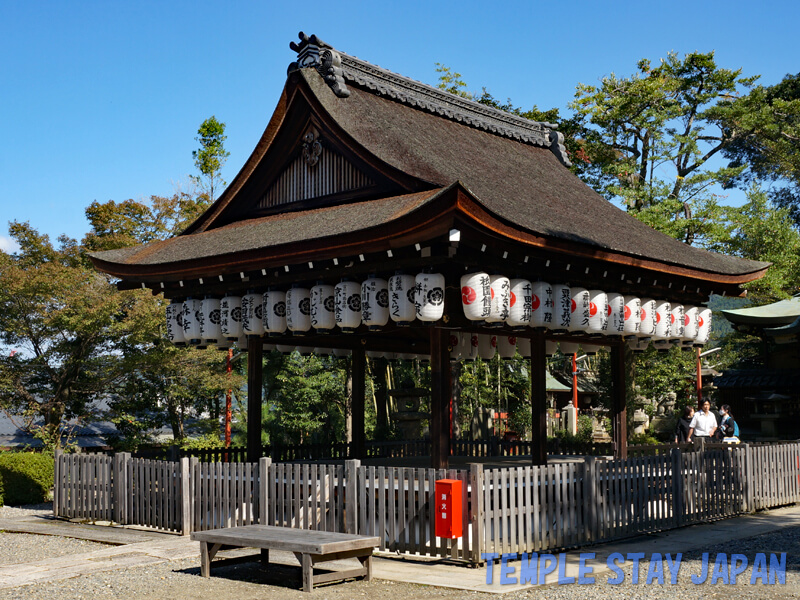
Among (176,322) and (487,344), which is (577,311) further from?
(176,322)

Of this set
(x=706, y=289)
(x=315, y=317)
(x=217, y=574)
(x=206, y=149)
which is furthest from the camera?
(x=206, y=149)

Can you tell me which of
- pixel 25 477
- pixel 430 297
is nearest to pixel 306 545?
→ pixel 430 297

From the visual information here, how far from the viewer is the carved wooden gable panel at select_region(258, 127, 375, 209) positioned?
15.4 m

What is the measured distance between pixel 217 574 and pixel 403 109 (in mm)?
11039

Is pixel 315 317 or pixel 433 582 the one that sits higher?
pixel 315 317

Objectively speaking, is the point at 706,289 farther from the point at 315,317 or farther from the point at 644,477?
the point at 315,317

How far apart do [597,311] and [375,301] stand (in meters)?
4.33

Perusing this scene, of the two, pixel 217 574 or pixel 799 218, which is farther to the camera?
pixel 799 218

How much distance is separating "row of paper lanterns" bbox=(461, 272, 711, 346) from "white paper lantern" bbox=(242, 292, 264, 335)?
15.1 ft

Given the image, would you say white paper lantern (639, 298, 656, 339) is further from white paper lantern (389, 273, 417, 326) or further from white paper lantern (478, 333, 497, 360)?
white paper lantern (389, 273, 417, 326)

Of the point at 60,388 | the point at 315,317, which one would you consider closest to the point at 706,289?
the point at 315,317

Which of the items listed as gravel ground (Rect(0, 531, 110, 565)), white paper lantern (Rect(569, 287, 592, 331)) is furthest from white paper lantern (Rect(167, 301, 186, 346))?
white paper lantern (Rect(569, 287, 592, 331))

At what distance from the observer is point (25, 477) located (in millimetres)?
19703

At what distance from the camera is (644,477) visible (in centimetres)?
1349
